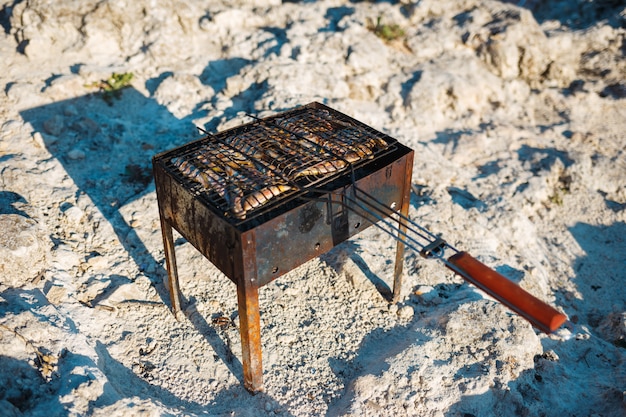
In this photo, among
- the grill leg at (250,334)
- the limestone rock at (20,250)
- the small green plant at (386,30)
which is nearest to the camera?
the grill leg at (250,334)

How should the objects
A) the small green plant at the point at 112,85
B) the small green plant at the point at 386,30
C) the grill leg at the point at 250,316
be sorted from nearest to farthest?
the grill leg at the point at 250,316 → the small green plant at the point at 112,85 → the small green plant at the point at 386,30

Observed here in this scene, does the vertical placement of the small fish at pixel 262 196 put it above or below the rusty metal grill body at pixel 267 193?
above

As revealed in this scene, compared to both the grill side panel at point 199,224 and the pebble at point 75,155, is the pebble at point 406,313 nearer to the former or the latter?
the grill side panel at point 199,224

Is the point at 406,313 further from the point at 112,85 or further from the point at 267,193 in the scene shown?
the point at 112,85

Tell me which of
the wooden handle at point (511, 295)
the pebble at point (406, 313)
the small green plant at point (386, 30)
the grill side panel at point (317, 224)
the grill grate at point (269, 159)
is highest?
the grill grate at point (269, 159)

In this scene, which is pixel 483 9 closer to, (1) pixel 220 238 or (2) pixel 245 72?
(2) pixel 245 72

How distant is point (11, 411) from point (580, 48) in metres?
10.6

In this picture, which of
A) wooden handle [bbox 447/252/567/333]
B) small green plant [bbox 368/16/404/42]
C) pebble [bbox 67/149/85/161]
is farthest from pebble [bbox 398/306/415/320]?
small green plant [bbox 368/16/404/42]

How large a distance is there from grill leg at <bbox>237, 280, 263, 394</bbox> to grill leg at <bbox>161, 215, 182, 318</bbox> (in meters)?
1.07

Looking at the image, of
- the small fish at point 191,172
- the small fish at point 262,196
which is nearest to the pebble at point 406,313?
the small fish at point 262,196

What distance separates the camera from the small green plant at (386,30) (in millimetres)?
9414

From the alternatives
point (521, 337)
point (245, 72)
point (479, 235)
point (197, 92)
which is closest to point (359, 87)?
point (245, 72)

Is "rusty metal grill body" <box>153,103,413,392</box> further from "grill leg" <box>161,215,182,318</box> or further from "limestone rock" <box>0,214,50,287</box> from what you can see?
"limestone rock" <box>0,214,50,287</box>

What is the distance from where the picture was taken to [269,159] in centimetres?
430
